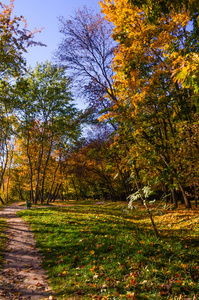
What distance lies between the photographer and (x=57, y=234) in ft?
26.0

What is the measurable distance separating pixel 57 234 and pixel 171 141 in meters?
6.33

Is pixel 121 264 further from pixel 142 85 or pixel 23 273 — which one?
pixel 142 85

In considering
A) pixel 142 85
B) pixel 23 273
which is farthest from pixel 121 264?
pixel 142 85

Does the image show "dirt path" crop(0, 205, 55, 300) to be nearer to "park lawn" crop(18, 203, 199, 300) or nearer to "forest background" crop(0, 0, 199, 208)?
"park lawn" crop(18, 203, 199, 300)

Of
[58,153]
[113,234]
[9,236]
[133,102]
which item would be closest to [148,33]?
[133,102]

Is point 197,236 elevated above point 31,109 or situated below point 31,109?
below

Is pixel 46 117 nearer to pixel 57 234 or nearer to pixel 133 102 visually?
pixel 57 234

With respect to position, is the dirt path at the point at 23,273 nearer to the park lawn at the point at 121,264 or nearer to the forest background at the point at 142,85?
the park lawn at the point at 121,264

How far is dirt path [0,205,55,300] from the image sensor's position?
4035mm

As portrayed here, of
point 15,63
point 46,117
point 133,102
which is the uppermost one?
point 46,117

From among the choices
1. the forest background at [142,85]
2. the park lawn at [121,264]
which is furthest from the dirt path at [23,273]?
the forest background at [142,85]

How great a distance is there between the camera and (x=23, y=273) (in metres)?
5.04

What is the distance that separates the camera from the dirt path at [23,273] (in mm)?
4035

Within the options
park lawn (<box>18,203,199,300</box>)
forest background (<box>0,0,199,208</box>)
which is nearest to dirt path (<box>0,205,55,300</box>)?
park lawn (<box>18,203,199,300</box>)
